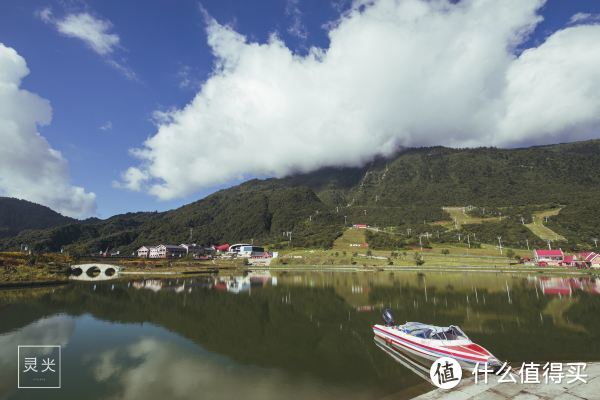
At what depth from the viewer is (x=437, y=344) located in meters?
22.3

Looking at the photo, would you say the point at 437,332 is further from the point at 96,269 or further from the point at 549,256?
the point at 549,256

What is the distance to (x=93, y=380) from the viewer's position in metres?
20.5

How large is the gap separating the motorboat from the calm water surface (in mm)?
2094

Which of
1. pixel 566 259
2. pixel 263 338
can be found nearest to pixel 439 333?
pixel 263 338

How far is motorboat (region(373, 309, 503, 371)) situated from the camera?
65.2 feet

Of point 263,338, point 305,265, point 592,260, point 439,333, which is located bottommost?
point 592,260

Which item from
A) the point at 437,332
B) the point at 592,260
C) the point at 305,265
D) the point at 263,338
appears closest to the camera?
the point at 437,332

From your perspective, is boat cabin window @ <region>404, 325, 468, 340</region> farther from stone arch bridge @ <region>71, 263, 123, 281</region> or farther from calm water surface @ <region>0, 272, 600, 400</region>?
stone arch bridge @ <region>71, 263, 123, 281</region>

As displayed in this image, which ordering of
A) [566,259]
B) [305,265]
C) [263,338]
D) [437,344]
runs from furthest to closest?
[305,265]
[566,259]
[263,338]
[437,344]

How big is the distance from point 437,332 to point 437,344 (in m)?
1.01

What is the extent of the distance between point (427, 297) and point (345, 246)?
11819 centimetres

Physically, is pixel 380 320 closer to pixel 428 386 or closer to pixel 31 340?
pixel 428 386

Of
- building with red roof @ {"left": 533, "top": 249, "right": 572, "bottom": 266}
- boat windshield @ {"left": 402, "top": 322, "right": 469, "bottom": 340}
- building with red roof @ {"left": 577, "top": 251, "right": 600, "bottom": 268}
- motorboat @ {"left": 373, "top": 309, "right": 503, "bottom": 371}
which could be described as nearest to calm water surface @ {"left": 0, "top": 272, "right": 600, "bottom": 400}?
motorboat @ {"left": 373, "top": 309, "right": 503, "bottom": 371}

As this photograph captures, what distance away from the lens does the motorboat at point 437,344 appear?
19.9 metres
